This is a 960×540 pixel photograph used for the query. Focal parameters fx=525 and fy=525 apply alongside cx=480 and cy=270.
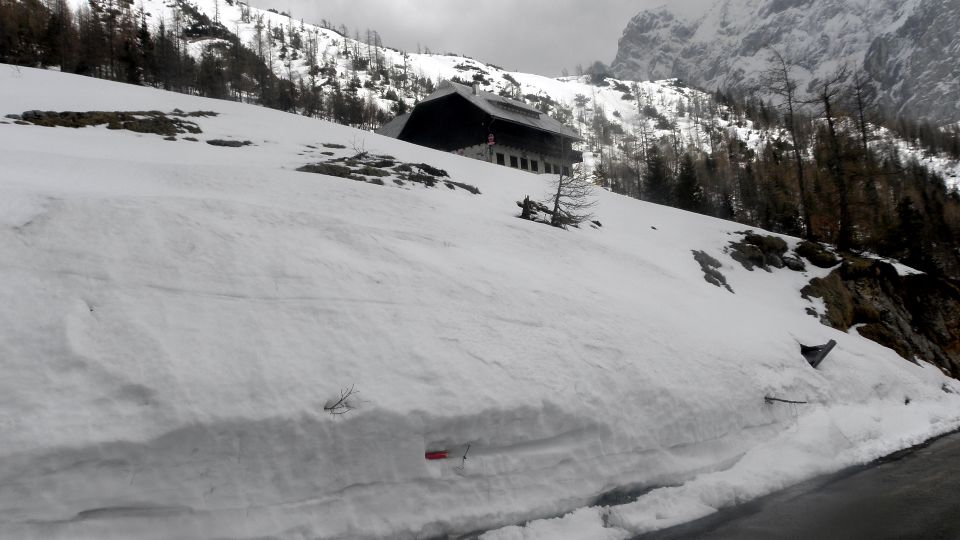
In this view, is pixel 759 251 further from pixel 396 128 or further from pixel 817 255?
pixel 396 128

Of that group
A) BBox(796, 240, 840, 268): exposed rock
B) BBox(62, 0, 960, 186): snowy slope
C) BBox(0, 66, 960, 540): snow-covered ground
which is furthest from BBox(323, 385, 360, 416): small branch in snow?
BBox(62, 0, 960, 186): snowy slope

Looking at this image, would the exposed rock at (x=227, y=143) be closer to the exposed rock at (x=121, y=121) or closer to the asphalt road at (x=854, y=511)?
the exposed rock at (x=121, y=121)

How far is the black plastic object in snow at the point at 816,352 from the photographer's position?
1280 cm

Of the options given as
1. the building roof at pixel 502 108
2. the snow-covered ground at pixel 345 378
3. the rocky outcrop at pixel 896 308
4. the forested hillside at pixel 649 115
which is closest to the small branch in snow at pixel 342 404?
the snow-covered ground at pixel 345 378

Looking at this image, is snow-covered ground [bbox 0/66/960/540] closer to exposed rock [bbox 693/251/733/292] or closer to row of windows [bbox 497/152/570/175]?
exposed rock [bbox 693/251/733/292]

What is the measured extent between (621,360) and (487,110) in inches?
1180

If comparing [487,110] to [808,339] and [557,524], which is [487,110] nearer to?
[808,339]

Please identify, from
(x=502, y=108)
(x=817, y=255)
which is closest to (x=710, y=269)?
(x=817, y=255)

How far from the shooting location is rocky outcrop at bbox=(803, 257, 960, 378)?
18.5 m

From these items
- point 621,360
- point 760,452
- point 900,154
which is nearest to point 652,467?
point 621,360

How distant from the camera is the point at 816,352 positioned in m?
13.0

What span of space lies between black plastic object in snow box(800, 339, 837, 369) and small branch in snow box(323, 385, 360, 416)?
11761 mm

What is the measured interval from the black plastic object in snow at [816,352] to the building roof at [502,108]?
84.6ft

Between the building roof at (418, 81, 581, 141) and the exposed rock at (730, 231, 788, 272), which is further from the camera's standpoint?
the building roof at (418, 81, 581, 141)
